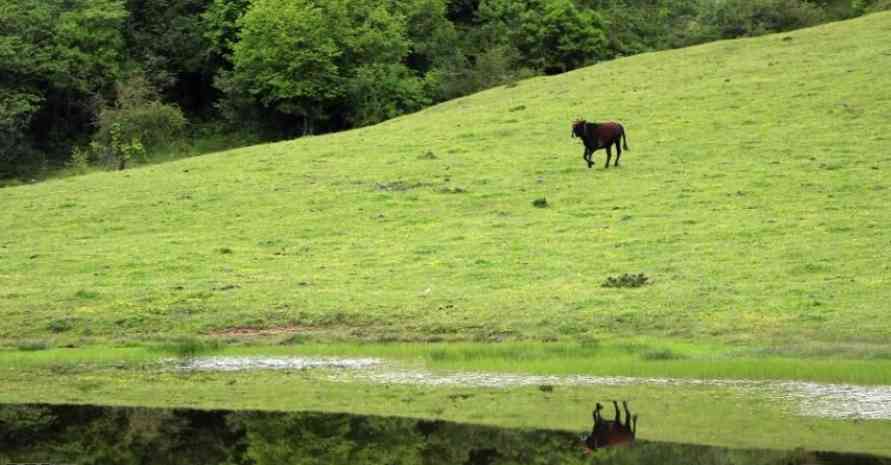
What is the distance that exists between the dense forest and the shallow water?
3693cm

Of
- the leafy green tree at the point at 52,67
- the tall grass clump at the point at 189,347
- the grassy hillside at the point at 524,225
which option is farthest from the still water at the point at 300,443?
the leafy green tree at the point at 52,67

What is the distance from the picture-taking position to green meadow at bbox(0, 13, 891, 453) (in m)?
20.6

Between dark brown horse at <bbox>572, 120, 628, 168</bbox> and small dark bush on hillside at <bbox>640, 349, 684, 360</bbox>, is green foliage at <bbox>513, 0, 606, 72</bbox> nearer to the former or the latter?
dark brown horse at <bbox>572, 120, 628, 168</bbox>

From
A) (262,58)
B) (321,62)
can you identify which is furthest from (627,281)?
(262,58)

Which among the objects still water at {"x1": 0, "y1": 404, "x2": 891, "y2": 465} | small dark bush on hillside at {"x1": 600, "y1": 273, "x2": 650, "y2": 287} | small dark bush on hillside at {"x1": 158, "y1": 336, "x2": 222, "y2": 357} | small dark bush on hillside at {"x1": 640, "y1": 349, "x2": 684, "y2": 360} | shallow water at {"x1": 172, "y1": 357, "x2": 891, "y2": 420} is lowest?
shallow water at {"x1": 172, "y1": 357, "x2": 891, "y2": 420}

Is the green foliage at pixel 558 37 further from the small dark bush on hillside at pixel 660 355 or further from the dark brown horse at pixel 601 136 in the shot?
the small dark bush on hillside at pixel 660 355

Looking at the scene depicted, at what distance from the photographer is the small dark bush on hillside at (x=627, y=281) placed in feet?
83.2

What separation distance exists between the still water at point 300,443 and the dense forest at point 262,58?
4123cm

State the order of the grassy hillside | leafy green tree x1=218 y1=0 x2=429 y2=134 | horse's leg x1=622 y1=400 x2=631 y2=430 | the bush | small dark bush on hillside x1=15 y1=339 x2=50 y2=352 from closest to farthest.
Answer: horse's leg x1=622 y1=400 x2=631 y2=430 < small dark bush on hillside x1=15 y1=339 x2=50 y2=352 < the grassy hillside < the bush < leafy green tree x1=218 y1=0 x2=429 y2=134

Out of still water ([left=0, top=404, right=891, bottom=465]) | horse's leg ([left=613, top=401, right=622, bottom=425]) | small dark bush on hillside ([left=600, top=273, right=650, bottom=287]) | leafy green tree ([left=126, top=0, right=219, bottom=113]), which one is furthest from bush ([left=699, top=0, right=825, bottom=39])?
still water ([left=0, top=404, right=891, bottom=465])

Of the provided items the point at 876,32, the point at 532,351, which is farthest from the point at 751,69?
the point at 532,351

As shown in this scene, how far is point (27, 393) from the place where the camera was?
63.1 ft

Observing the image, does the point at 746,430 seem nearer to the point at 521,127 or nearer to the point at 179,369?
the point at 179,369

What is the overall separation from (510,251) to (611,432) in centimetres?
1420
